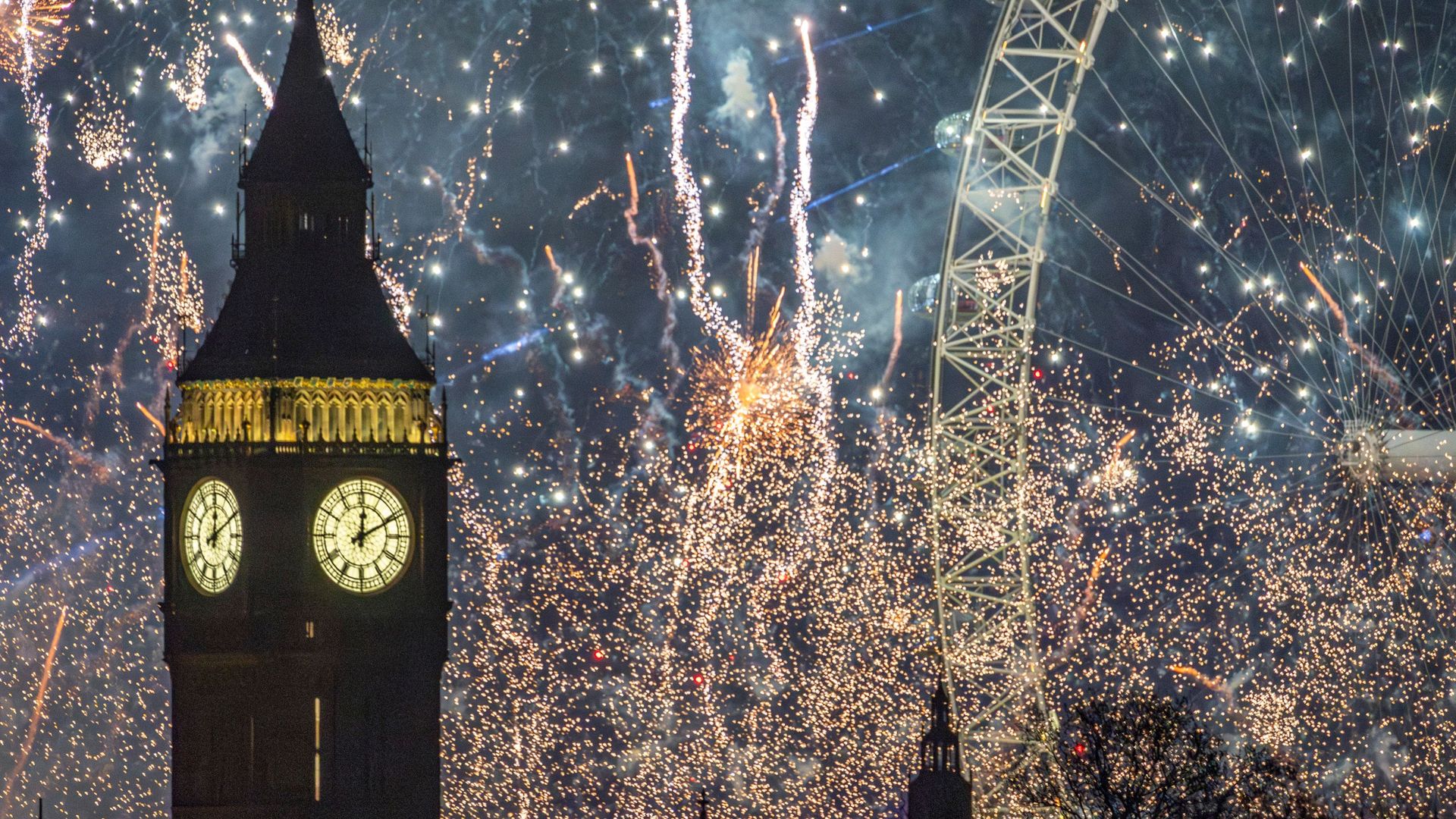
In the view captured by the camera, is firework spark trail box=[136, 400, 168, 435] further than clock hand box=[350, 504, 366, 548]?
Yes

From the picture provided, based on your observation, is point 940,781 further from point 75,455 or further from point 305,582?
point 75,455

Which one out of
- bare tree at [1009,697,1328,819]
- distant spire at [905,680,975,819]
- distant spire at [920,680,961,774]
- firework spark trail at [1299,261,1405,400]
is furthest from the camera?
firework spark trail at [1299,261,1405,400]

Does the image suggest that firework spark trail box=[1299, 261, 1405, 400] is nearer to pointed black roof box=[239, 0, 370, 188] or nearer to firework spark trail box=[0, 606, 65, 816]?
pointed black roof box=[239, 0, 370, 188]

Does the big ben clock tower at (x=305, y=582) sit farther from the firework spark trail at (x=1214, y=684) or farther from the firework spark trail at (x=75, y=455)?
the firework spark trail at (x=1214, y=684)

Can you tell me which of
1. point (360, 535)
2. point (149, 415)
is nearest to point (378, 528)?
point (360, 535)

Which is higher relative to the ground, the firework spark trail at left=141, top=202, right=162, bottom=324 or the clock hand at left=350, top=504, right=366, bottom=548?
the firework spark trail at left=141, top=202, right=162, bottom=324

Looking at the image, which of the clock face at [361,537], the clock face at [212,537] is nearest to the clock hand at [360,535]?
the clock face at [361,537]

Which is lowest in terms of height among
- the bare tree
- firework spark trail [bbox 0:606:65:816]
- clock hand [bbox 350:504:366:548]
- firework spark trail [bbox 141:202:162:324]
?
the bare tree

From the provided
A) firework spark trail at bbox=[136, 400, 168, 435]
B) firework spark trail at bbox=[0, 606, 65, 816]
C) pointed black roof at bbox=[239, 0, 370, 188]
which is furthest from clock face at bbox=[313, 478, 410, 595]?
firework spark trail at bbox=[0, 606, 65, 816]
